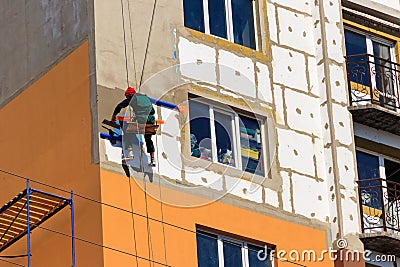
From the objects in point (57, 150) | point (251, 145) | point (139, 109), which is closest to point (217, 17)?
point (251, 145)

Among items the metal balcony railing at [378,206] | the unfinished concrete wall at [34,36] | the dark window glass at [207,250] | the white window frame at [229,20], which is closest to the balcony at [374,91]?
the metal balcony railing at [378,206]

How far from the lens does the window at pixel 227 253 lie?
35.7 m

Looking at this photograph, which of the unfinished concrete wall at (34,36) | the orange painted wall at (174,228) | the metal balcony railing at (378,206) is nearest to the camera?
the orange painted wall at (174,228)

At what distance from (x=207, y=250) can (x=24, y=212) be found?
153 inches

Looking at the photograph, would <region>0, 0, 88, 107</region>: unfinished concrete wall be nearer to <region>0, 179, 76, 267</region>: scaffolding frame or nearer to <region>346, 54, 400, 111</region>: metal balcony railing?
<region>0, 179, 76, 267</region>: scaffolding frame

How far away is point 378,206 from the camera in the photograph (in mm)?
39594

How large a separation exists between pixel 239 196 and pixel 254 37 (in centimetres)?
419

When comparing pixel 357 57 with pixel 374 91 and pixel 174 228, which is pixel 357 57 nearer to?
pixel 374 91

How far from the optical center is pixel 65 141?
118 ft

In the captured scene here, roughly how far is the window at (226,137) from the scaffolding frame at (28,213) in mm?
3237

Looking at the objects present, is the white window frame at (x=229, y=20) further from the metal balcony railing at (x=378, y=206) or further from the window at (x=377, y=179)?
the metal balcony railing at (x=378, y=206)

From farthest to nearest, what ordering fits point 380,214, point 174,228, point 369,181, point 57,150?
1. point 380,214
2. point 369,181
3. point 57,150
4. point 174,228

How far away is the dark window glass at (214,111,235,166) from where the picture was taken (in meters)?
37.0

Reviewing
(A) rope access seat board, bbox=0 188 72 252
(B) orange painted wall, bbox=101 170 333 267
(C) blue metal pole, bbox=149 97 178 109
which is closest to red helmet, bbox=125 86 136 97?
(C) blue metal pole, bbox=149 97 178 109
